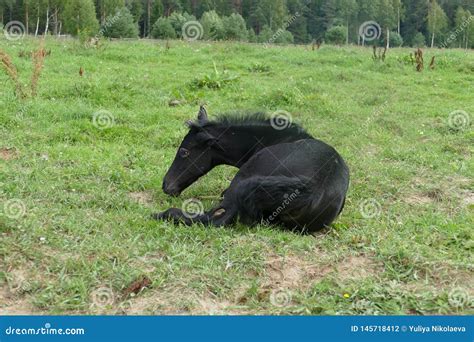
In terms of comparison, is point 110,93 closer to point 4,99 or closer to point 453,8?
point 4,99

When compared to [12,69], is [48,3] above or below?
above

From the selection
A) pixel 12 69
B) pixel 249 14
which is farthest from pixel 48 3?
pixel 12 69

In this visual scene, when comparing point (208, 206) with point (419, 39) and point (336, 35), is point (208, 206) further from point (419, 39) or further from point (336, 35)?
point (419, 39)

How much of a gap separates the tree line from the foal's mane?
34.6 meters

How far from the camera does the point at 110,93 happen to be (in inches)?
482

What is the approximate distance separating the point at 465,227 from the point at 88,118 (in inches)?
264

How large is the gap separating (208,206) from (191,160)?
1.96 feet
